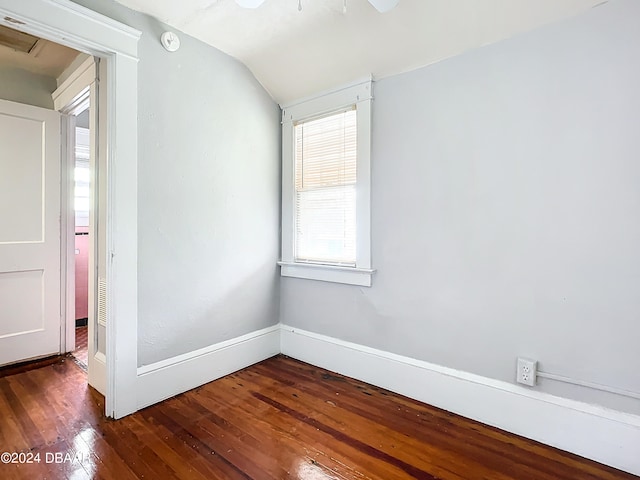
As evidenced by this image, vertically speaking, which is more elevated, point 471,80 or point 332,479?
point 471,80

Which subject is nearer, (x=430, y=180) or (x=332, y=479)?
(x=332, y=479)

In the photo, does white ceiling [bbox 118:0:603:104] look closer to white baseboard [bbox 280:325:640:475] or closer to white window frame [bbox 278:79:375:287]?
white window frame [bbox 278:79:375:287]

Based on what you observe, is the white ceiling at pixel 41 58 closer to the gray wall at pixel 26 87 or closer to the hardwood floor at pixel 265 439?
the gray wall at pixel 26 87

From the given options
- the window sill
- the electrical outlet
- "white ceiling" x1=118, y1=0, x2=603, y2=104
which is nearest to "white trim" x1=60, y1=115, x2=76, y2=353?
"white ceiling" x1=118, y1=0, x2=603, y2=104

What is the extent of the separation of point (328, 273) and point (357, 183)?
74 cm

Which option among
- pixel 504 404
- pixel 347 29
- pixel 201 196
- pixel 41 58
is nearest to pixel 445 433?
pixel 504 404

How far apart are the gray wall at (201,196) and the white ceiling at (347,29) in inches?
8.3

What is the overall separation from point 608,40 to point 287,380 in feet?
8.98

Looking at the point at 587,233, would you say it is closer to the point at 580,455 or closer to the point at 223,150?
the point at 580,455

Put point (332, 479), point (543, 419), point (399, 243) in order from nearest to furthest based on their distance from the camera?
point (332, 479)
point (543, 419)
point (399, 243)

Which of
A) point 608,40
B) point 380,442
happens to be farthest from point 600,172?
point 380,442

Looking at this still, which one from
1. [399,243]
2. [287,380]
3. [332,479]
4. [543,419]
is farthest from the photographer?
[287,380]

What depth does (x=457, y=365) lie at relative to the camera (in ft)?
6.88

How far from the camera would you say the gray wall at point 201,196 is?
2152 millimetres
